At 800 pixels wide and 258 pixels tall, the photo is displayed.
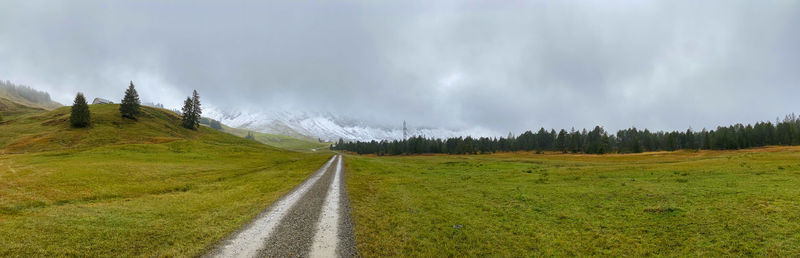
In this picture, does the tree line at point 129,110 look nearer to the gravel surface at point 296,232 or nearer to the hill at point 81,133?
the hill at point 81,133

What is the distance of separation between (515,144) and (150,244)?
17130cm

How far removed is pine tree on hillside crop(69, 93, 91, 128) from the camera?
2559 inches

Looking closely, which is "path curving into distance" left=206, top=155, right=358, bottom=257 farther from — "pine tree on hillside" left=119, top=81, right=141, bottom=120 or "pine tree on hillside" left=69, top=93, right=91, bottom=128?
"pine tree on hillside" left=119, top=81, right=141, bottom=120

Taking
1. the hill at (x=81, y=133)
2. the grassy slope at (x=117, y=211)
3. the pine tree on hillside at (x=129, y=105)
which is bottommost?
the grassy slope at (x=117, y=211)

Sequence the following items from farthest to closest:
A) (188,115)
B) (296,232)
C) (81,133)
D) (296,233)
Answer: (188,115)
(81,133)
(296,232)
(296,233)

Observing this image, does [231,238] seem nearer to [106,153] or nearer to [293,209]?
[293,209]

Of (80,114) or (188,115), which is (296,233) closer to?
(80,114)

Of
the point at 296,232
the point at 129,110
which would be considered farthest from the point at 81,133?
the point at 296,232

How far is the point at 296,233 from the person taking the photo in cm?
1070

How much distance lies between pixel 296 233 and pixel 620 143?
623 ft

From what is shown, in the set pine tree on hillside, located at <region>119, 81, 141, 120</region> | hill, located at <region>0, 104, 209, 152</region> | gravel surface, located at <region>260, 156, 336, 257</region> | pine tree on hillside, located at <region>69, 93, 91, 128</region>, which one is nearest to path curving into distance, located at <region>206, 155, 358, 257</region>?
gravel surface, located at <region>260, 156, 336, 257</region>

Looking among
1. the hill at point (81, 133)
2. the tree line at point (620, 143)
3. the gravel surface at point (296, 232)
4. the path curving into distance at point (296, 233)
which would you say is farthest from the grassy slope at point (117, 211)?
the tree line at point (620, 143)

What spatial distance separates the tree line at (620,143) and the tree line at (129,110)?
97575 mm

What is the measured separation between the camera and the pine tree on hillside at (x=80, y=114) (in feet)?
213
